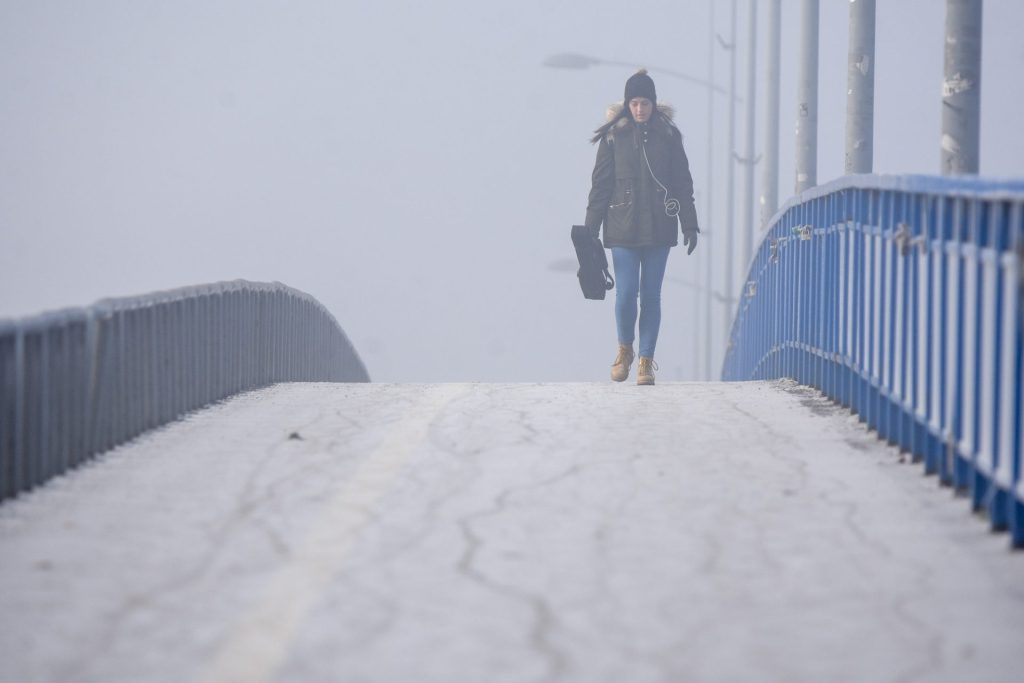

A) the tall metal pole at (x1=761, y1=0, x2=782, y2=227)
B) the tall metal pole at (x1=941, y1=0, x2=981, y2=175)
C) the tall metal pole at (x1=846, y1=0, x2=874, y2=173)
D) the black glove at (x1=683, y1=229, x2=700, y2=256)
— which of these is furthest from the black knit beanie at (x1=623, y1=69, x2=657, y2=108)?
the tall metal pole at (x1=761, y1=0, x2=782, y2=227)

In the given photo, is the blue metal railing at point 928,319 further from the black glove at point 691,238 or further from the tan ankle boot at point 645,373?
the tan ankle boot at point 645,373

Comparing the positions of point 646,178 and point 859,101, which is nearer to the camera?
point 646,178

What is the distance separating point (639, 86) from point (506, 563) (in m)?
7.50

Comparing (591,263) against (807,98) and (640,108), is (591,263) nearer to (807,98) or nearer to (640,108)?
(640,108)

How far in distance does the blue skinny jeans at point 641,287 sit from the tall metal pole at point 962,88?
289 centimetres

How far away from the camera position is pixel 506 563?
6500 mm

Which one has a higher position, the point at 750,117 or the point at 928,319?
the point at 750,117

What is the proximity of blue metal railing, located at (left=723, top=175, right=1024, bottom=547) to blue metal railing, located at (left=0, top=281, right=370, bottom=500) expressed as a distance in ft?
12.5

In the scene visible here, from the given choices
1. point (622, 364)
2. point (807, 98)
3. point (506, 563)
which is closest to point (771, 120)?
point (807, 98)

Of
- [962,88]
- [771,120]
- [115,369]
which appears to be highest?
[771,120]

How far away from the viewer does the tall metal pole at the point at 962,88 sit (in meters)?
11.4

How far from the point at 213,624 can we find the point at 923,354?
393cm

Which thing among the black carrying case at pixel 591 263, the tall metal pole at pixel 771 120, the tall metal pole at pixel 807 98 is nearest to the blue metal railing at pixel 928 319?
the black carrying case at pixel 591 263

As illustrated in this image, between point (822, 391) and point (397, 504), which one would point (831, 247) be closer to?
point (822, 391)
